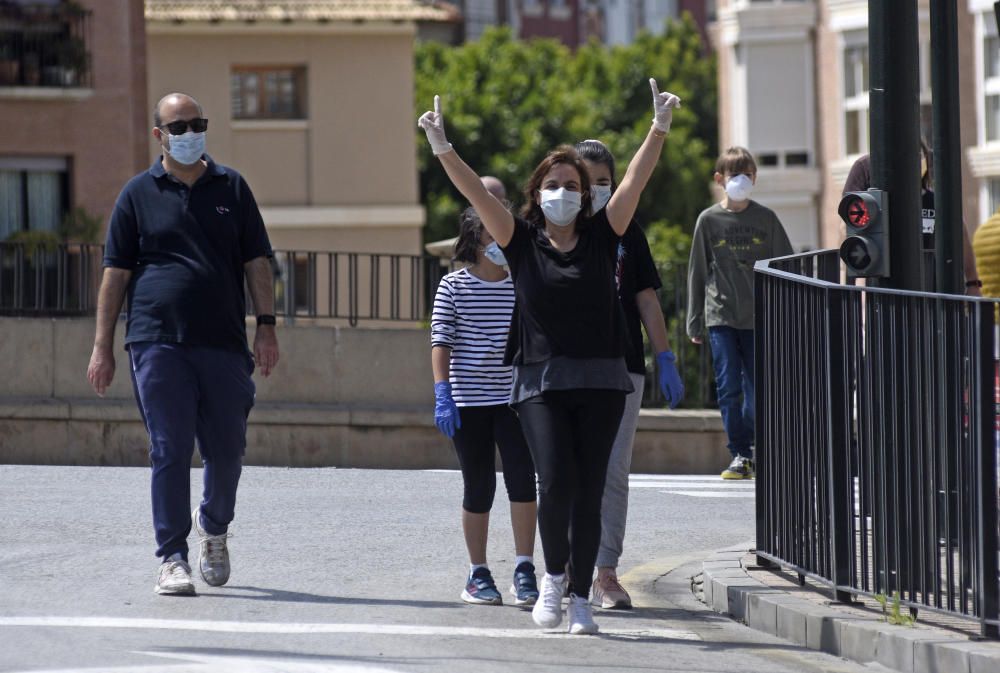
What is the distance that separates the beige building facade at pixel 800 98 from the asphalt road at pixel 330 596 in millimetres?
30948

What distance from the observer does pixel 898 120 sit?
9.08 meters

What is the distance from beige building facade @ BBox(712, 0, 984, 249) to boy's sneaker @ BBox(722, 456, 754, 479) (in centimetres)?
2887

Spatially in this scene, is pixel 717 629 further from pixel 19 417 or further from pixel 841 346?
pixel 19 417

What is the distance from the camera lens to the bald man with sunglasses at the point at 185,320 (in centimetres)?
847

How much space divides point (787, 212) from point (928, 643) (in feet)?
124

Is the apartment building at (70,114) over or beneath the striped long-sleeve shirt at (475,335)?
over

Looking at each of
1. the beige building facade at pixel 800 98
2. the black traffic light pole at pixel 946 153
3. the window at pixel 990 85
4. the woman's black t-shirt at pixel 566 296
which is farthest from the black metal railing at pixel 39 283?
the beige building facade at pixel 800 98

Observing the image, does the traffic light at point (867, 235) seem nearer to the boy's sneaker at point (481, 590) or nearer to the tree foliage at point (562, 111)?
the boy's sneaker at point (481, 590)

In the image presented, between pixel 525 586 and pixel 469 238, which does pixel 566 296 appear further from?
pixel 525 586

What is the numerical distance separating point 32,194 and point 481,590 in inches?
965

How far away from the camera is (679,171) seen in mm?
59875

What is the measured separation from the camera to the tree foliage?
59.1m

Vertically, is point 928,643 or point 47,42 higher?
point 47,42

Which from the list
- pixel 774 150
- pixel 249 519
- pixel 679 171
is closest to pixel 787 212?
pixel 774 150
